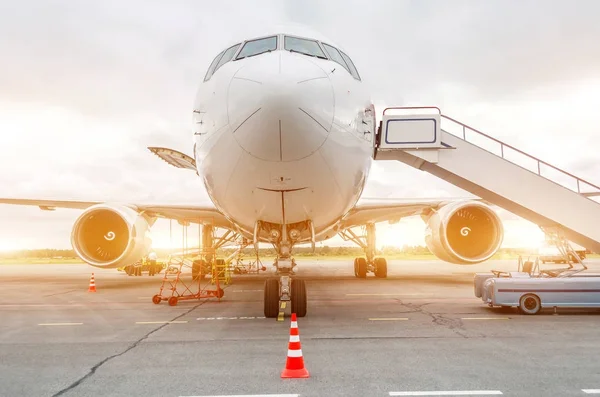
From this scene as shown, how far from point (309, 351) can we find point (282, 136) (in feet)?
7.97

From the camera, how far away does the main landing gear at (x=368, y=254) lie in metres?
17.0

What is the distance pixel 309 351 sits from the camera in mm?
5578

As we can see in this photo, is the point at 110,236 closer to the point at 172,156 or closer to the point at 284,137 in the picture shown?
the point at 172,156

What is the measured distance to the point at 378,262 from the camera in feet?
60.0

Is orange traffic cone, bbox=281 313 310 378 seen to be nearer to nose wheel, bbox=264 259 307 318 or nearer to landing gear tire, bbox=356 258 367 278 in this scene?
nose wheel, bbox=264 259 307 318

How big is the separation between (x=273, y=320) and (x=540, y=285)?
460 cm

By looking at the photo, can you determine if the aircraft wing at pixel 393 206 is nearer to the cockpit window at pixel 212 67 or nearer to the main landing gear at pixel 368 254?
the main landing gear at pixel 368 254

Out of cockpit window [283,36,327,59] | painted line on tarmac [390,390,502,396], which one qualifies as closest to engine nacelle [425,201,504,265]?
cockpit window [283,36,327,59]

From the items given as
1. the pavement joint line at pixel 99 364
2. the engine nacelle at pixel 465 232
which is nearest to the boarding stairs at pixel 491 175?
the engine nacelle at pixel 465 232

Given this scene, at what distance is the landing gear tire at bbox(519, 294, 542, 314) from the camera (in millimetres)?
8539

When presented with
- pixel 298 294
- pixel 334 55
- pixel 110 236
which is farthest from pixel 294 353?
pixel 110 236

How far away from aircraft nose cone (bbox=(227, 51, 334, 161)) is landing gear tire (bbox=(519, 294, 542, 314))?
518 centimetres

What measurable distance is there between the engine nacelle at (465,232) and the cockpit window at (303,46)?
545 centimetres

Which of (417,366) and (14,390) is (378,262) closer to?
(417,366)
